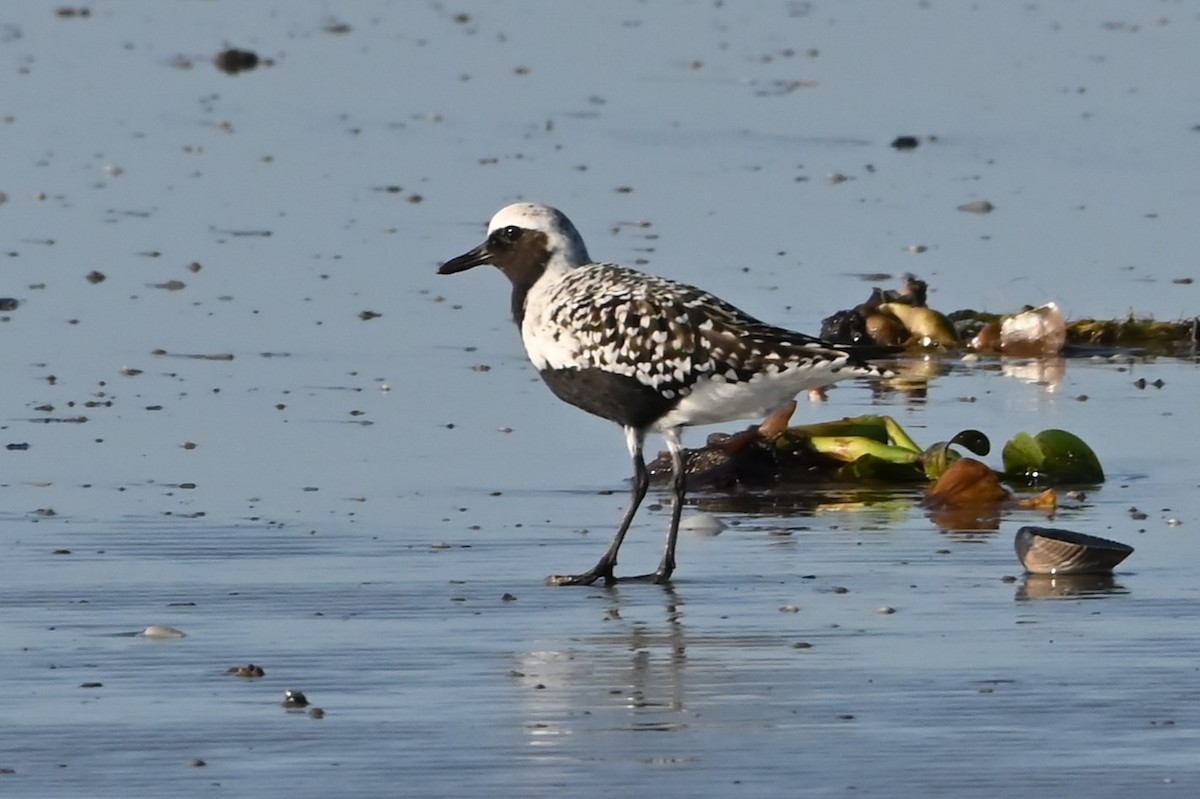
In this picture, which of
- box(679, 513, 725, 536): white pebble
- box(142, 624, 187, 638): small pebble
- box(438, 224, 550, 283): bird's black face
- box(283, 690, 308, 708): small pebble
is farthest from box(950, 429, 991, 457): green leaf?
box(283, 690, 308, 708): small pebble

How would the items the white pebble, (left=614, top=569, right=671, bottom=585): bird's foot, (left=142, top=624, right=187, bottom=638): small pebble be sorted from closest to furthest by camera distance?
1. (left=142, top=624, right=187, bottom=638): small pebble
2. (left=614, top=569, right=671, bottom=585): bird's foot
3. the white pebble

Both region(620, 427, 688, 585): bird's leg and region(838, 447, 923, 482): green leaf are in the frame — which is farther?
region(838, 447, 923, 482): green leaf

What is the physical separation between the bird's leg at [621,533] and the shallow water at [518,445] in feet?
0.27

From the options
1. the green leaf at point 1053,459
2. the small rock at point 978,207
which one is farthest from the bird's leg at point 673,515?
the small rock at point 978,207

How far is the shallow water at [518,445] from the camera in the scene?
737cm

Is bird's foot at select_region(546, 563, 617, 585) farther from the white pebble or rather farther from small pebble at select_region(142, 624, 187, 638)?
small pebble at select_region(142, 624, 187, 638)

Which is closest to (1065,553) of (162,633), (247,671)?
(247,671)

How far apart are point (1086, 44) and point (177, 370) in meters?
18.3

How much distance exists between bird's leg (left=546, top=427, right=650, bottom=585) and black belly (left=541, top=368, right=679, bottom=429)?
100mm

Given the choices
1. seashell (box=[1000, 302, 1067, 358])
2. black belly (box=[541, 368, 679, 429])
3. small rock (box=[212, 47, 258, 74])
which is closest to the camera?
black belly (box=[541, 368, 679, 429])

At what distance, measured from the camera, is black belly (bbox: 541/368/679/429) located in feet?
33.2

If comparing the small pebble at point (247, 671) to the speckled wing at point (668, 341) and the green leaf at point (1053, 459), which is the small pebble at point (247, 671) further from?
the green leaf at point (1053, 459)

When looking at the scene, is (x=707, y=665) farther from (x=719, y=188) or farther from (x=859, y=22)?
(x=859, y=22)

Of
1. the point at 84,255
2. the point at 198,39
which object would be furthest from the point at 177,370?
the point at 198,39
